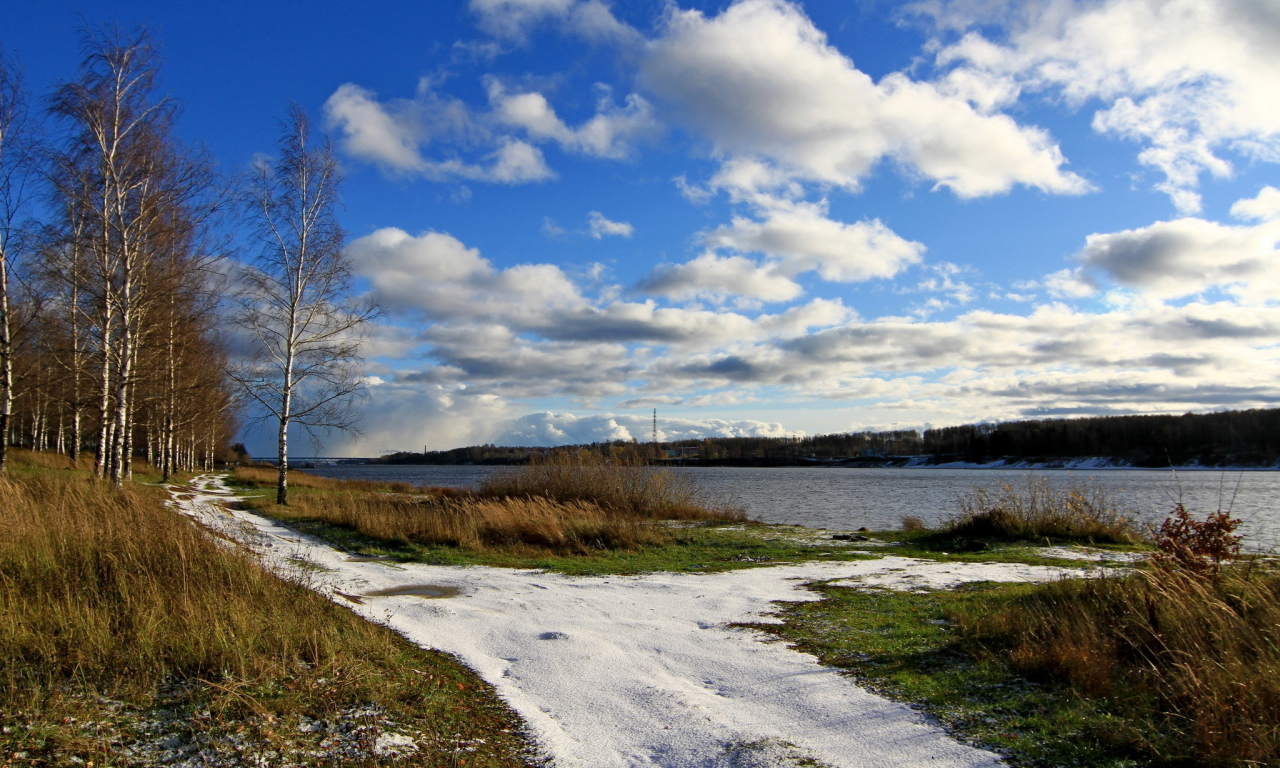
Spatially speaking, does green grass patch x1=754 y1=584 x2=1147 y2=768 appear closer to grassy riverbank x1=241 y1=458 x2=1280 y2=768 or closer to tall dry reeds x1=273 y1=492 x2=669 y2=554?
grassy riverbank x1=241 y1=458 x2=1280 y2=768

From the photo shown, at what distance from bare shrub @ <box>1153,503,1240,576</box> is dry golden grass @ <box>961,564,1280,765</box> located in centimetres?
18

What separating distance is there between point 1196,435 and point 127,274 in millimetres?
125660

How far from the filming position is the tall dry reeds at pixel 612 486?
2194 centimetres

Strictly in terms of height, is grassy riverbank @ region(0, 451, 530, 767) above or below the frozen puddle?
above

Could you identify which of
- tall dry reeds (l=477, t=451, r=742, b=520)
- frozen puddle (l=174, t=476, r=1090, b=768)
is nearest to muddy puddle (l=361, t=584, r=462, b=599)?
frozen puddle (l=174, t=476, r=1090, b=768)

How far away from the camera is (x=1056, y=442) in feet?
361

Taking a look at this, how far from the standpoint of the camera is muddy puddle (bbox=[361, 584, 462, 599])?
8.67 m

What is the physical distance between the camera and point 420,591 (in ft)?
29.7

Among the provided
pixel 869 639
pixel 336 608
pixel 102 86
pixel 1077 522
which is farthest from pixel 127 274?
pixel 1077 522

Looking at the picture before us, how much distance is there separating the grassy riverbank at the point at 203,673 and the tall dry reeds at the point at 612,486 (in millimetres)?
14912

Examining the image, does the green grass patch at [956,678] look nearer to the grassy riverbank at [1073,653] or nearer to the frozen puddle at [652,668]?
the grassy riverbank at [1073,653]

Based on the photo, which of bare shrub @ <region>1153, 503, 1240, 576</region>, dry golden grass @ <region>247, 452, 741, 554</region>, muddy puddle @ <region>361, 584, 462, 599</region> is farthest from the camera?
dry golden grass @ <region>247, 452, 741, 554</region>

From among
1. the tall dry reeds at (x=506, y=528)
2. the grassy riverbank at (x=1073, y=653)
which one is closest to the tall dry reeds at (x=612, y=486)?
the tall dry reeds at (x=506, y=528)

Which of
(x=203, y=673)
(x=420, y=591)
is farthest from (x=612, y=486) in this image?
(x=203, y=673)
